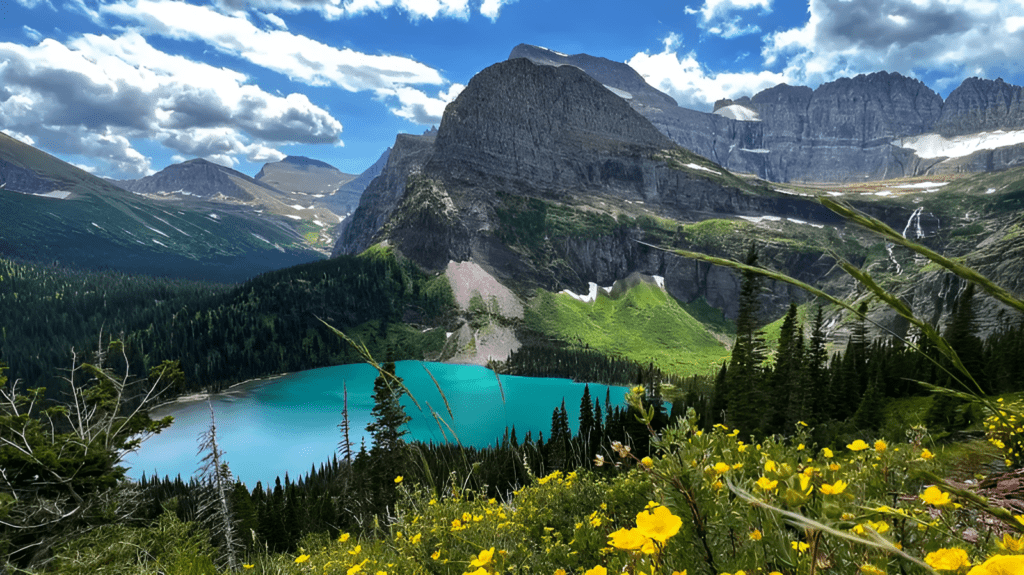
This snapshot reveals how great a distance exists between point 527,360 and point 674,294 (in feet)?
284

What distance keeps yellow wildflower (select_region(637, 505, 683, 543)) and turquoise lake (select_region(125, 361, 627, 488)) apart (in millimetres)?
57901

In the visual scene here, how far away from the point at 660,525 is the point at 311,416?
4225 inches

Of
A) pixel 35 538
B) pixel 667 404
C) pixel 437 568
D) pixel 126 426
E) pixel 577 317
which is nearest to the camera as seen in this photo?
pixel 437 568

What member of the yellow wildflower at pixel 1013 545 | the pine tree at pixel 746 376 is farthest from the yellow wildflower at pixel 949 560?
the pine tree at pixel 746 376

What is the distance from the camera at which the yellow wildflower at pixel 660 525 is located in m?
1.41

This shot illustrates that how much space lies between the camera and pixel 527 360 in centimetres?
14138

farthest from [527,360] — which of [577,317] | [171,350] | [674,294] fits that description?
[171,350]

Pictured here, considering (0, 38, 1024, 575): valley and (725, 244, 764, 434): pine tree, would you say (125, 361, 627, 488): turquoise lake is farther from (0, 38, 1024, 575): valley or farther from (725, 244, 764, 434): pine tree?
(725, 244, 764, 434): pine tree

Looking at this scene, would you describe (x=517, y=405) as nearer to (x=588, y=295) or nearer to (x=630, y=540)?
(x=588, y=295)

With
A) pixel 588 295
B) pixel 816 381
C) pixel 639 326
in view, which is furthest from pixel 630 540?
pixel 588 295

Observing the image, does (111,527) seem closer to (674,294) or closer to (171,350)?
(171,350)

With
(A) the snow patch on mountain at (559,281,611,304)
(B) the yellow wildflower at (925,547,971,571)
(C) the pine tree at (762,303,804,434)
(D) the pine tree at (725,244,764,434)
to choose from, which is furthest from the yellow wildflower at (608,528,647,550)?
(A) the snow patch on mountain at (559,281,611,304)

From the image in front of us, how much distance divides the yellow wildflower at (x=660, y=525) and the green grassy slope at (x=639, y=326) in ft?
476

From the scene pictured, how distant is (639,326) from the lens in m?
173
